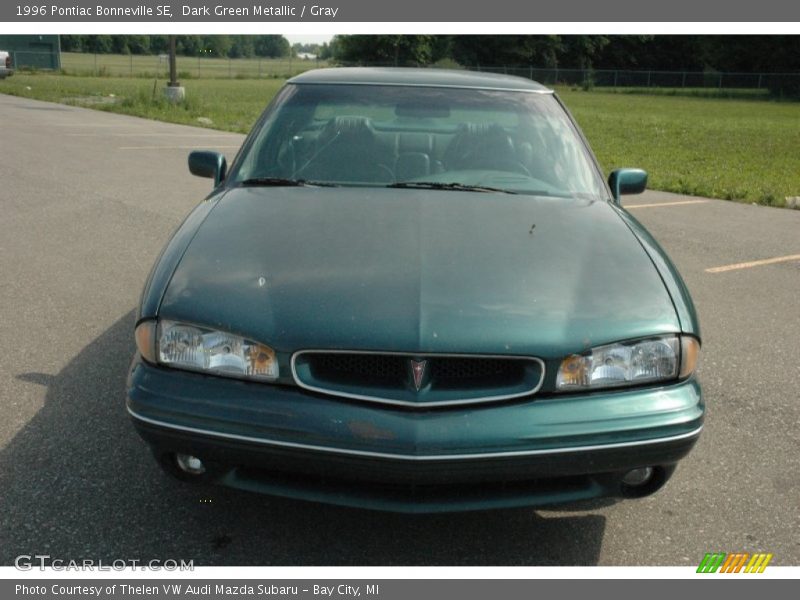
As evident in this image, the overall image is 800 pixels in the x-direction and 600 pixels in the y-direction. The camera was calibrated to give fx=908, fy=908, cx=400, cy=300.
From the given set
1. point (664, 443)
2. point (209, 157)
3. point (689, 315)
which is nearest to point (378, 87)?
point (209, 157)

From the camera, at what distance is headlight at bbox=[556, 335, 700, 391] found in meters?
2.71

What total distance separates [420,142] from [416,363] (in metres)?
1.75

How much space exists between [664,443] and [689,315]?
48cm

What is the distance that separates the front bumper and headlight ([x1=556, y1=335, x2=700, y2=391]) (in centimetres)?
5

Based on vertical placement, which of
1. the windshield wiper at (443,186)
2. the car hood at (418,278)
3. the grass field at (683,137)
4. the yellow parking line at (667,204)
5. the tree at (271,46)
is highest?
the windshield wiper at (443,186)

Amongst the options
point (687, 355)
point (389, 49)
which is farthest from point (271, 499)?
point (389, 49)

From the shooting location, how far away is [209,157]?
443 cm

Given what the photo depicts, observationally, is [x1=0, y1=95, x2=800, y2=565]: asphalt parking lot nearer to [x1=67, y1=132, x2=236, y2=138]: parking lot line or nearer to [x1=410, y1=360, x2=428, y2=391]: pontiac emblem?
[x1=410, y1=360, x2=428, y2=391]: pontiac emblem

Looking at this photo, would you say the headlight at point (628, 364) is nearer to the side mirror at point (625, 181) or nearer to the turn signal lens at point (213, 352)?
the turn signal lens at point (213, 352)

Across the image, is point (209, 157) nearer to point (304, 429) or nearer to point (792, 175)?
point (304, 429)

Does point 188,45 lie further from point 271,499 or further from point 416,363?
point 416,363

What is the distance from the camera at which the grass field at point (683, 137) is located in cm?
1233

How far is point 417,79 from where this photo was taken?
447 centimetres

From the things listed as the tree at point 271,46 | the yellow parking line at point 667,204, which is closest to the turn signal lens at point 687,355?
the yellow parking line at point 667,204
